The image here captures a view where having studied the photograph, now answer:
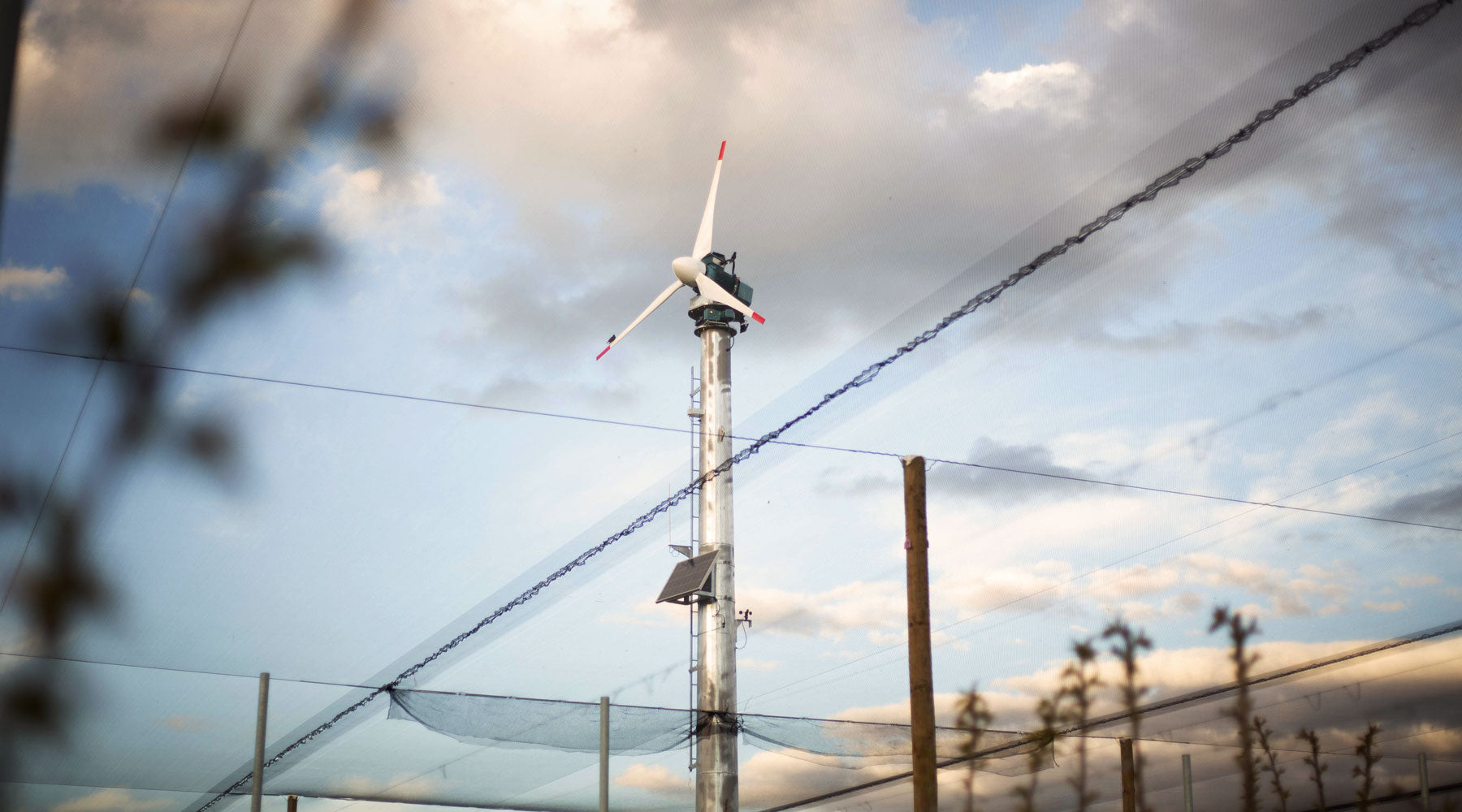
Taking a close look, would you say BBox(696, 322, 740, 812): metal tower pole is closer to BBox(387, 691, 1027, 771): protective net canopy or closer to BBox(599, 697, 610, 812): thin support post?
BBox(387, 691, 1027, 771): protective net canopy

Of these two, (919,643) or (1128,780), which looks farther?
(1128,780)

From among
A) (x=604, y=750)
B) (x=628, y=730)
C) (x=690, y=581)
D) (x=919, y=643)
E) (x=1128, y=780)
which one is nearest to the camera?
(x=919, y=643)

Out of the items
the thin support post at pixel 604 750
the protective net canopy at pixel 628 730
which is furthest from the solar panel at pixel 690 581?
the thin support post at pixel 604 750

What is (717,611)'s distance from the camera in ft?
96.4

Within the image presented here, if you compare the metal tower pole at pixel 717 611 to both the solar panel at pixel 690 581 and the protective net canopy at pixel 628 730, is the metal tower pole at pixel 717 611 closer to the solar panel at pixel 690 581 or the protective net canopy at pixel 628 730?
A: the solar panel at pixel 690 581

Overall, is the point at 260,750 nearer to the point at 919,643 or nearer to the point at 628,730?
the point at 628,730

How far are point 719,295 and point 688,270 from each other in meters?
1.42

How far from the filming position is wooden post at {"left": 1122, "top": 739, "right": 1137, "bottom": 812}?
3106cm

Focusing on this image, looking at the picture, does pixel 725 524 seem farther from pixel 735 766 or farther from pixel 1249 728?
pixel 1249 728

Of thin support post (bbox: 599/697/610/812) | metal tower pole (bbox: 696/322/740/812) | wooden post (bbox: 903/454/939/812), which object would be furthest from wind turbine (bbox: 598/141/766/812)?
wooden post (bbox: 903/454/939/812)

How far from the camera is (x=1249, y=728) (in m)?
31.8

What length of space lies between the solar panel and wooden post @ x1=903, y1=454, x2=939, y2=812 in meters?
13.8

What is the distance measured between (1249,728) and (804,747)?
15.5 m

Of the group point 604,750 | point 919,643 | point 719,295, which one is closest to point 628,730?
point 604,750
